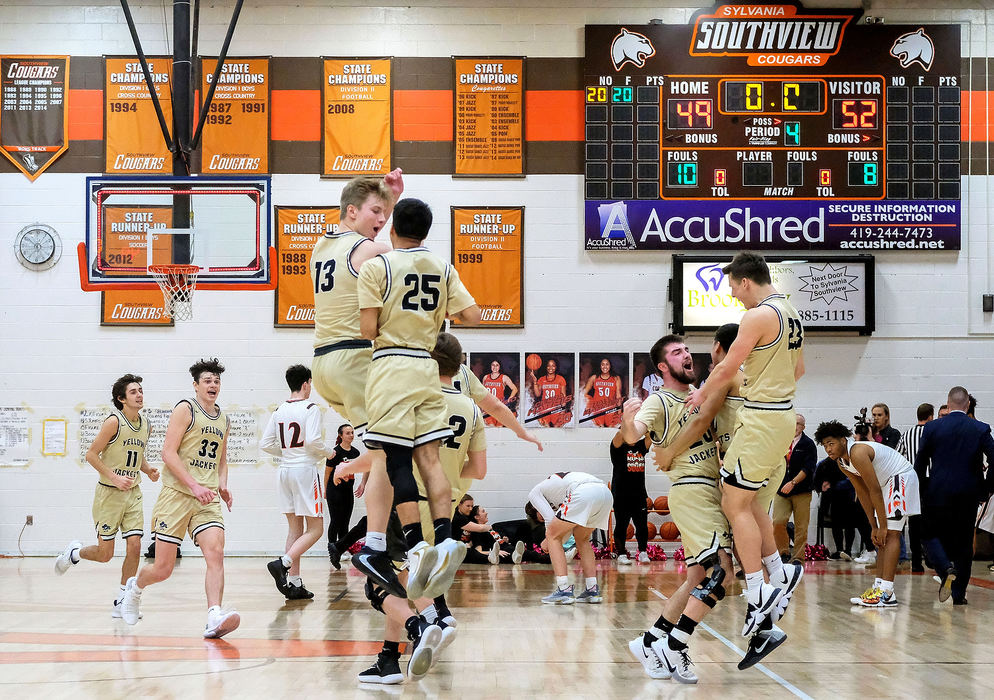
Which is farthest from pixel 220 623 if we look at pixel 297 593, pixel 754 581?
pixel 754 581

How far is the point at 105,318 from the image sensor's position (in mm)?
13305

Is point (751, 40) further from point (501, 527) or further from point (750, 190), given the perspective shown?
point (501, 527)

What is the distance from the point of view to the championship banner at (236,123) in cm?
1334

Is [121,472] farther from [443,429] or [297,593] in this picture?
[443,429]

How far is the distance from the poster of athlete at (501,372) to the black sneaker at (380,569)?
8240 millimetres

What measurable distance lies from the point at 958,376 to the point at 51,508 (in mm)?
12916

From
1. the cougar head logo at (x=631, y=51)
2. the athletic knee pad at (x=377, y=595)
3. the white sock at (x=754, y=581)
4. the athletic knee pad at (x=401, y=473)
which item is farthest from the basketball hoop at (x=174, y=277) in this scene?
the white sock at (x=754, y=581)

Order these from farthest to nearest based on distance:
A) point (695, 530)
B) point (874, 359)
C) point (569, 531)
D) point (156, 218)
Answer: point (874, 359) < point (156, 218) < point (569, 531) < point (695, 530)

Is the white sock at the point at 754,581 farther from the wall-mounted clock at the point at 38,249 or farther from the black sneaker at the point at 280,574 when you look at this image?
the wall-mounted clock at the point at 38,249

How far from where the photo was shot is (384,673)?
5.25 meters

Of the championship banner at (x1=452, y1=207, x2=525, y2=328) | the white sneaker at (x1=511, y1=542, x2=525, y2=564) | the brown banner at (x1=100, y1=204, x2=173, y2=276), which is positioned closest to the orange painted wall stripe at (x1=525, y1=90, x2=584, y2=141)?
the championship banner at (x1=452, y1=207, x2=525, y2=328)

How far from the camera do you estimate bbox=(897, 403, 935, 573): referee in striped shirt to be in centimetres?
1129

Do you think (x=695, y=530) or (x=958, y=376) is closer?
(x=695, y=530)

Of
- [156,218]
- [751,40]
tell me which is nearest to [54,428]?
[156,218]
